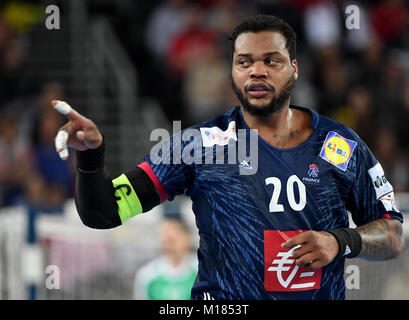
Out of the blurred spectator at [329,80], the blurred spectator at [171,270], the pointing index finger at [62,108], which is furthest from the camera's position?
the blurred spectator at [329,80]

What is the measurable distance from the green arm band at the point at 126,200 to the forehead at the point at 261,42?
0.86 metres

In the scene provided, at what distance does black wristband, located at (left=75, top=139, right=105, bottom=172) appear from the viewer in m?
3.38

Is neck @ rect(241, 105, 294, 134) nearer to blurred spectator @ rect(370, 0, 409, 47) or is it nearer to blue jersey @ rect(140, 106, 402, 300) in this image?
blue jersey @ rect(140, 106, 402, 300)

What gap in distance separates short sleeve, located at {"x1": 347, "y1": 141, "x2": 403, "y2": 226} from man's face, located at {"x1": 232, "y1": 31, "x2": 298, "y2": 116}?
1.70 ft

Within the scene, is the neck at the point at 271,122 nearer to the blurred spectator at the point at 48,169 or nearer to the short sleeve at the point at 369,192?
the short sleeve at the point at 369,192

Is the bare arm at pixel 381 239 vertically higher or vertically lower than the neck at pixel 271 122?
lower

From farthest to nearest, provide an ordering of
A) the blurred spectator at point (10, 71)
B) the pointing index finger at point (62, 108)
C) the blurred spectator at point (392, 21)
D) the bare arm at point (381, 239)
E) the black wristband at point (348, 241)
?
the blurred spectator at point (392, 21)
the blurred spectator at point (10, 71)
the bare arm at point (381, 239)
the black wristband at point (348, 241)
the pointing index finger at point (62, 108)

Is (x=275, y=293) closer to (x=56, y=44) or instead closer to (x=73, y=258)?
(x=73, y=258)

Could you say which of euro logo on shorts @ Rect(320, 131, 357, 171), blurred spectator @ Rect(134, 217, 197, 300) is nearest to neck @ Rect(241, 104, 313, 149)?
euro logo on shorts @ Rect(320, 131, 357, 171)

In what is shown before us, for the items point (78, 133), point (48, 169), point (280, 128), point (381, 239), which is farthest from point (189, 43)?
point (78, 133)

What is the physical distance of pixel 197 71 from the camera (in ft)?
30.7

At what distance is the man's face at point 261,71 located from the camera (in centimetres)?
346

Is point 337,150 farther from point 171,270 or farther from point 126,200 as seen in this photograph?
point 171,270

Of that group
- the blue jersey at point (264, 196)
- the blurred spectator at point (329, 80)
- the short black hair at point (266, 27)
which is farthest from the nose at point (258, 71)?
the blurred spectator at point (329, 80)
